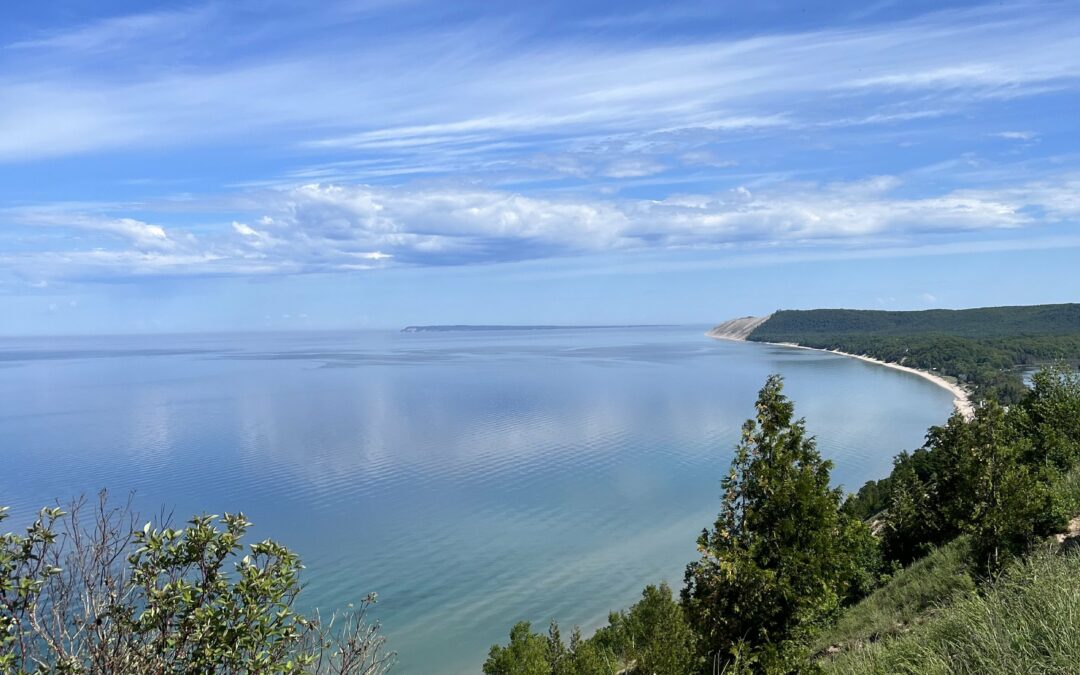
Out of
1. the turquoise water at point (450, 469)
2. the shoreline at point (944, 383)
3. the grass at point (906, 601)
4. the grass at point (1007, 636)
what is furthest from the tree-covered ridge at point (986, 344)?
the grass at point (1007, 636)

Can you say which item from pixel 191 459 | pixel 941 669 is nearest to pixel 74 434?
pixel 191 459

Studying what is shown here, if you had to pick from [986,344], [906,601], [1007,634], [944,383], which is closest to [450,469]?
[906,601]

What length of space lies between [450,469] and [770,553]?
127 feet

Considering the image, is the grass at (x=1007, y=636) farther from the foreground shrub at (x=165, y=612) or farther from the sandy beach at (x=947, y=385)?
the sandy beach at (x=947, y=385)

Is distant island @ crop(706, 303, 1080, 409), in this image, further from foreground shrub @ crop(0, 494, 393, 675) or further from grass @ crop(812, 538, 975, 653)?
foreground shrub @ crop(0, 494, 393, 675)

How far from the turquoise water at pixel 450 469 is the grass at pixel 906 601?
526 inches

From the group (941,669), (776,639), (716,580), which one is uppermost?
(941,669)

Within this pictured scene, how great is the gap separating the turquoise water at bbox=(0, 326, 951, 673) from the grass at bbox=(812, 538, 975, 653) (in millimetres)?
13350

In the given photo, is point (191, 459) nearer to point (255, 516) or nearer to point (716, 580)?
point (255, 516)

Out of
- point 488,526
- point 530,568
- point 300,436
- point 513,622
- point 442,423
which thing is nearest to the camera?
point 513,622

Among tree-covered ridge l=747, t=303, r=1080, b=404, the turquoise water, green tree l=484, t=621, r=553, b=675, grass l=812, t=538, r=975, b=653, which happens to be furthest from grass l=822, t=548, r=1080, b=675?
tree-covered ridge l=747, t=303, r=1080, b=404

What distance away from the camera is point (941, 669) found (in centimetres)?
578

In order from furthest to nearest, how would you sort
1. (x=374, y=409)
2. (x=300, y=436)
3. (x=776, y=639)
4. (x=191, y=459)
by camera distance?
(x=374, y=409) → (x=300, y=436) → (x=191, y=459) → (x=776, y=639)

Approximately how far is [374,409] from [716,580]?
67.9m
